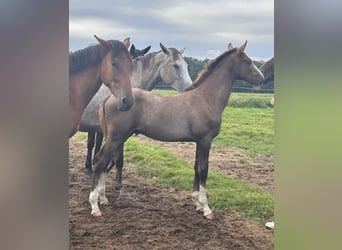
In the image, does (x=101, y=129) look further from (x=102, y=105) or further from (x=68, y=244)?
(x=68, y=244)

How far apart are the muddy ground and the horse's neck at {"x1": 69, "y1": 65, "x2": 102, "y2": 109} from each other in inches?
8.7

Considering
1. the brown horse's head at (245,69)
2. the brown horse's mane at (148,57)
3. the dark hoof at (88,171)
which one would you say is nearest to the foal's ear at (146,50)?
the brown horse's mane at (148,57)

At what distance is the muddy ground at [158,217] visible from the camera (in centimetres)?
217

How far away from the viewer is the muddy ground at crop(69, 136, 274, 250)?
7.12 feet

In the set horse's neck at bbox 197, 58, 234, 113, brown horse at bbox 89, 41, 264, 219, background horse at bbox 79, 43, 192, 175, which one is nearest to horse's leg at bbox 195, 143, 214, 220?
brown horse at bbox 89, 41, 264, 219

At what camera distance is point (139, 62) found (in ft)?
7.18

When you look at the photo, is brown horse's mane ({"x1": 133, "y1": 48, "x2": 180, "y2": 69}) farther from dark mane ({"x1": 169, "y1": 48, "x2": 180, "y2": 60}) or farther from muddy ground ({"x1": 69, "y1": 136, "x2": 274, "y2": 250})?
muddy ground ({"x1": 69, "y1": 136, "x2": 274, "y2": 250})

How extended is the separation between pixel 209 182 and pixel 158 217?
32cm

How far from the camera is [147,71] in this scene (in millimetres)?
2188

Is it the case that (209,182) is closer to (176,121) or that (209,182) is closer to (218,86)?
(176,121)

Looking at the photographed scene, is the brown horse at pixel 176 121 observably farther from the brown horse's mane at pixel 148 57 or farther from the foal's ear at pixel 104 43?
the foal's ear at pixel 104 43

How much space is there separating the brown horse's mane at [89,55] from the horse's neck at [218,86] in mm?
469
